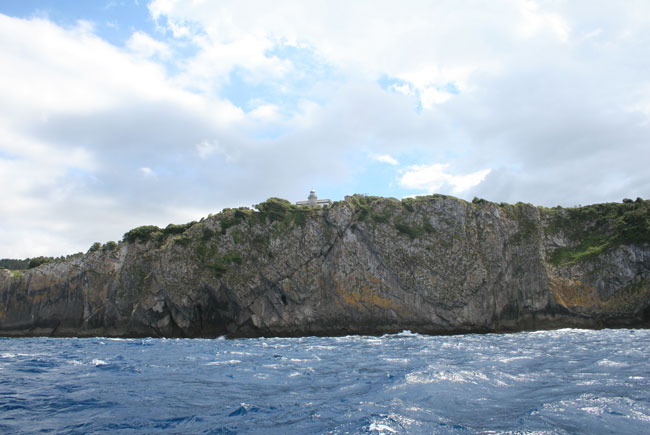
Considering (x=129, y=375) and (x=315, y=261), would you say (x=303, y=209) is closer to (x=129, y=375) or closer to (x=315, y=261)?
(x=315, y=261)

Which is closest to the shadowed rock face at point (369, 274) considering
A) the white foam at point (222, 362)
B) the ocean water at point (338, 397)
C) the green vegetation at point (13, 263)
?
the white foam at point (222, 362)

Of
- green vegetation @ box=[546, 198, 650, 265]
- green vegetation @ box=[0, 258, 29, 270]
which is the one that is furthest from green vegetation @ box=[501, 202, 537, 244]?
green vegetation @ box=[0, 258, 29, 270]

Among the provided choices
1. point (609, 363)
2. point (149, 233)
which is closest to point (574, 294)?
point (609, 363)

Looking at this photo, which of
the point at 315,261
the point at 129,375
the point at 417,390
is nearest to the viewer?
the point at 417,390

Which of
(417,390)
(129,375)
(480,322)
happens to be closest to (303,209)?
(480,322)

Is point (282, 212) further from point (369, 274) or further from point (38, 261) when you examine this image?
point (38, 261)

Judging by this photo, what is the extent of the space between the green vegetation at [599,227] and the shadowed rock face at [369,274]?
0.46 feet

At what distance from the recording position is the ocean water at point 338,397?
790cm

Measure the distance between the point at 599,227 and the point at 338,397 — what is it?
4963cm

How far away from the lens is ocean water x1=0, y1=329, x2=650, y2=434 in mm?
7898

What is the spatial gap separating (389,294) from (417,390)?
34.9m

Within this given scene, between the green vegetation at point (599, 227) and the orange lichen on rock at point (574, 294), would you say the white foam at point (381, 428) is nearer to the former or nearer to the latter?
the orange lichen on rock at point (574, 294)

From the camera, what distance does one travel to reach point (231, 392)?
1159 cm

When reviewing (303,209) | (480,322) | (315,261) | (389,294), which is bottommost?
(480,322)
